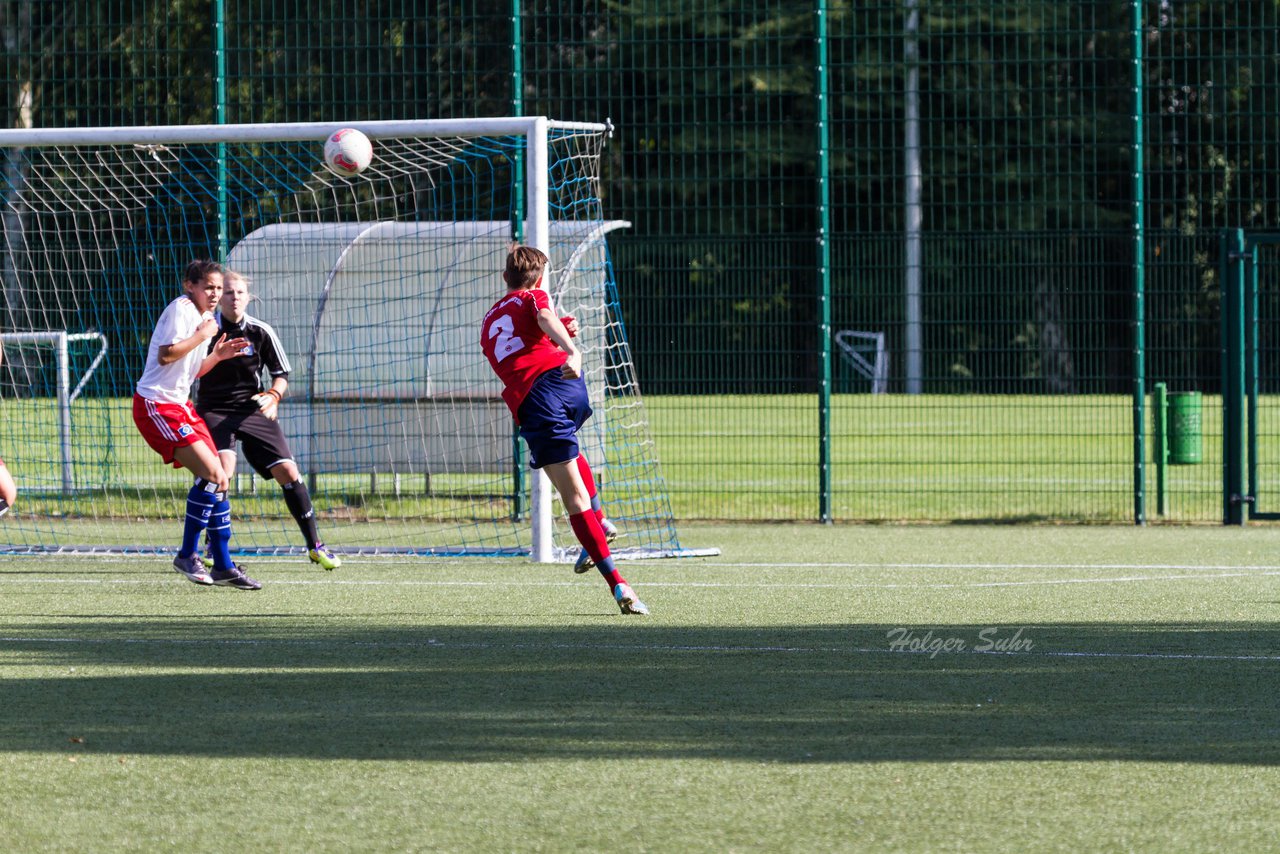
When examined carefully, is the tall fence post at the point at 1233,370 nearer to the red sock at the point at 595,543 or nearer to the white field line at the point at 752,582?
the white field line at the point at 752,582

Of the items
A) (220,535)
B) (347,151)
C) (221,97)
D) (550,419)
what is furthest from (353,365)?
(550,419)

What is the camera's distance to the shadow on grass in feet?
17.1

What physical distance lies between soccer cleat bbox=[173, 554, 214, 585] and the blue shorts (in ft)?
6.87

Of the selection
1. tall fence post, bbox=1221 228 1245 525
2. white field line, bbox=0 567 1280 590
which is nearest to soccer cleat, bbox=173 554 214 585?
white field line, bbox=0 567 1280 590

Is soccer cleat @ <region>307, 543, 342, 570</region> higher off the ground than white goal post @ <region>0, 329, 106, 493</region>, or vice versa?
white goal post @ <region>0, 329, 106, 493</region>

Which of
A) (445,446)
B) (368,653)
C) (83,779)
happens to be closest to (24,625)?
(368,653)

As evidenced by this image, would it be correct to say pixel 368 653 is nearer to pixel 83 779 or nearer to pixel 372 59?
pixel 83 779

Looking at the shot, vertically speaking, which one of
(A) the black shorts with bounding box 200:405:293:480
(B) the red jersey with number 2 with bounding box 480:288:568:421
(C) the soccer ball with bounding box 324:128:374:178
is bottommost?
(A) the black shorts with bounding box 200:405:293:480

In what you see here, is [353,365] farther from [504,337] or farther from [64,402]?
[504,337]

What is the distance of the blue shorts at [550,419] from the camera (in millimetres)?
8211

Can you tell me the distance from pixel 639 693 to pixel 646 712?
33cm

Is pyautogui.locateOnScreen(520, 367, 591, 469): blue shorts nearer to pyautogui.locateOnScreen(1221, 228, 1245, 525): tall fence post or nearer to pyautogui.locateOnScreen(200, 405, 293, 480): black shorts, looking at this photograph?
pyautogui.locateOnScreen(200, 405, 293, 480): black shorts

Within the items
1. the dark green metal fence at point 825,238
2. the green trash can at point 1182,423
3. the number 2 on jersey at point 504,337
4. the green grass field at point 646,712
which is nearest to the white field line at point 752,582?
the green grass field at point 646,712

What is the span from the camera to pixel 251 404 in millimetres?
9773
